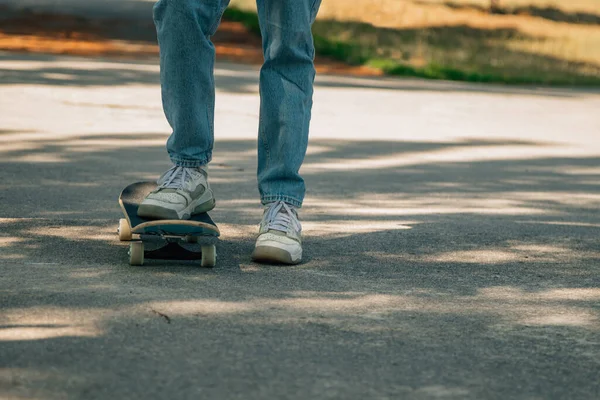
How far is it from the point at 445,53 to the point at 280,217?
12.0 m

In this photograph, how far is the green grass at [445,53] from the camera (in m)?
12.6

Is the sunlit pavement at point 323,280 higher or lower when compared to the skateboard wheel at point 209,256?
lower

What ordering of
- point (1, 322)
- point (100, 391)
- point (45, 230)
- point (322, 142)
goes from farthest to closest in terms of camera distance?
point (322, 142), point (45, 230), point (1, 322), point (100, 391)

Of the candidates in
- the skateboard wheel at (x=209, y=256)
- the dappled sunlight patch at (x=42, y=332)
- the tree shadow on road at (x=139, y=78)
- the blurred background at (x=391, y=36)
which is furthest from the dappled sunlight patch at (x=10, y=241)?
the blurred background at (x=391, y=36)

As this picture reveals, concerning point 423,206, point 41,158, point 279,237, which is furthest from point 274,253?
point 41,158

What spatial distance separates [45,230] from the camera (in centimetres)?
376

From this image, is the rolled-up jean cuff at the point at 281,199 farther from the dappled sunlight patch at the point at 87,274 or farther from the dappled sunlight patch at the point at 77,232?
the dappled sunlight patch at the point at 87,274

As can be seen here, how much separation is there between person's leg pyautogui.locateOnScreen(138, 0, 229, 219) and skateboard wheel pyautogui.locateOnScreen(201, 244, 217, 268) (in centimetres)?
18

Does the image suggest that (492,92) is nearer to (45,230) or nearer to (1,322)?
(45,230)

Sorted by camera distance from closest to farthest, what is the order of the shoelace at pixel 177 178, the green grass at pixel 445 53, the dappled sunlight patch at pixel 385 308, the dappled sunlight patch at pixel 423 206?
1. the dappled sunlight patch at pixel 385 308
2. the shoelace at pixel 177 178
3. the dappled sunlight patch at pixel 423 206
4. the green grass at pixel 445 53

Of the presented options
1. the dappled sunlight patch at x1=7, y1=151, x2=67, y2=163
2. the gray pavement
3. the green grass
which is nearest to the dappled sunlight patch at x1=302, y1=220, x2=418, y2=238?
the dappled sunlight patch at x1=7, y1=151, x2=67, y2=163

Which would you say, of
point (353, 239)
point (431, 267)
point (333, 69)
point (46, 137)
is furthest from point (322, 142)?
point (333, 69)

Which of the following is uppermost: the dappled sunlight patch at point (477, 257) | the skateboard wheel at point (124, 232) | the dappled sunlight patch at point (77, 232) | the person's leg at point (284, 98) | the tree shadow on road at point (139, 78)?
the person's leg at point (284, 98)

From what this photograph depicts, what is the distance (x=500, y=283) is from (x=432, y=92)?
707cm
